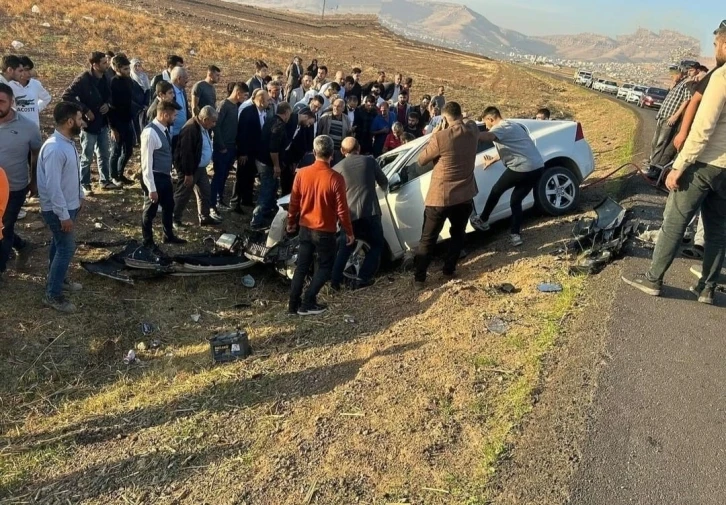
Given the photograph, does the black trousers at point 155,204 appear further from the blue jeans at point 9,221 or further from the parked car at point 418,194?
the blue jeans at point 9,221

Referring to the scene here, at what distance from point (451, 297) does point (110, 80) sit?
6.10 metres

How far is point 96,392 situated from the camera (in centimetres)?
467

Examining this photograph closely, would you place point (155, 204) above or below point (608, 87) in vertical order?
below

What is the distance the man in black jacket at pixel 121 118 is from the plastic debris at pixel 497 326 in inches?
249

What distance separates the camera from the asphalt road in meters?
2.92

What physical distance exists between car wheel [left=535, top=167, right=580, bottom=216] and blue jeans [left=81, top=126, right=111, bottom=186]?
249 inches

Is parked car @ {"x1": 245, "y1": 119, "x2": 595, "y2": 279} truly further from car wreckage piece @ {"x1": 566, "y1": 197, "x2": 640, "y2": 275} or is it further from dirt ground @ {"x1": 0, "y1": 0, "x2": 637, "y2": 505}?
car wreckage piece @ {"x1": 566, "y1": 197, "x2": 640, "y2": 275}

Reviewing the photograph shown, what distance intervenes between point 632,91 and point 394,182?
34.7m

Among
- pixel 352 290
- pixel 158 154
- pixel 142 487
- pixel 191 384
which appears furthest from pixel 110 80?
pixel 142 487

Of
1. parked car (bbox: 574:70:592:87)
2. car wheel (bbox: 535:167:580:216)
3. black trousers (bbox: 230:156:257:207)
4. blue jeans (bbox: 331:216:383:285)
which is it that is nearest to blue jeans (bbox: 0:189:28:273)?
black trousers (bbox: 230:156:257:207)

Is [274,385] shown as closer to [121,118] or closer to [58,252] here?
[58,252]

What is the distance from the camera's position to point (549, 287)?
533 cm

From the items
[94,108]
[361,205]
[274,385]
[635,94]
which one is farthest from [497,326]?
[635,94]

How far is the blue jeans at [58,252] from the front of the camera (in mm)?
5258
